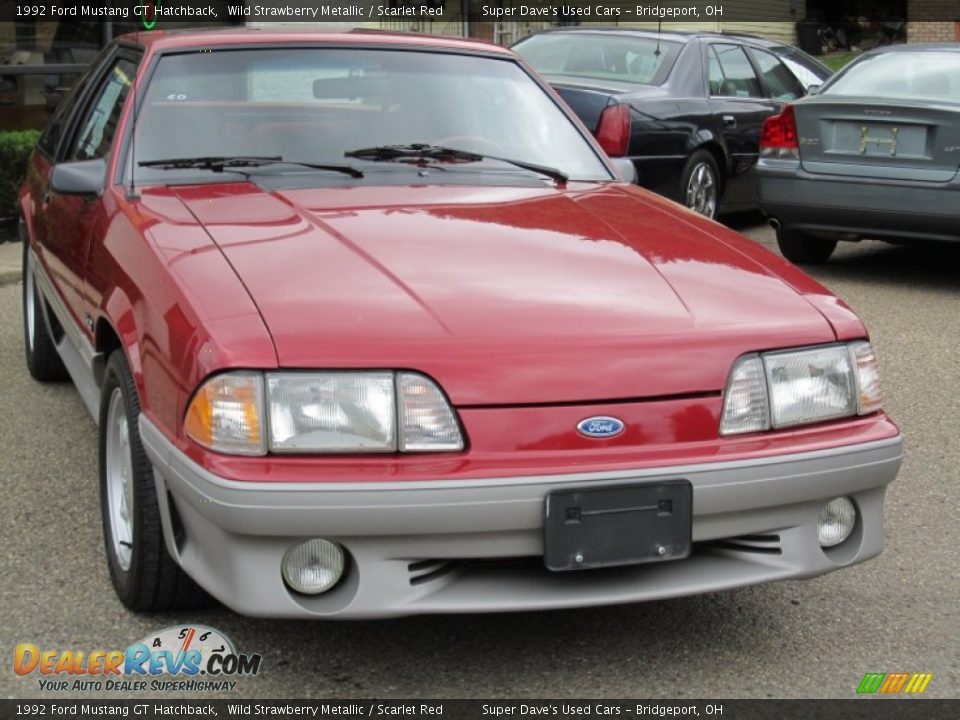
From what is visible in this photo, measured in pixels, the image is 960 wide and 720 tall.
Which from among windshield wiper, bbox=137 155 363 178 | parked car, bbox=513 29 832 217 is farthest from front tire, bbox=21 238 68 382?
parked car, bbox=513 29 832 217

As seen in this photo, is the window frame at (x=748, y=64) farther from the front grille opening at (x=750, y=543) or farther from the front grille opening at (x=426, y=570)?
the front grille opening at (x=426, y=570)

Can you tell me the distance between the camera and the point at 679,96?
10.1m

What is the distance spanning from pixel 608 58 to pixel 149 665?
7.53m

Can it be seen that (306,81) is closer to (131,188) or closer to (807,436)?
(131,188)

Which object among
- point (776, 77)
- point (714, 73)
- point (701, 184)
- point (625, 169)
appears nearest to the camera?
point (625, 169)

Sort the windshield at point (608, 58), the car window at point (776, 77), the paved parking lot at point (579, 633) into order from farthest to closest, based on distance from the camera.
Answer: the car window at point (776, 77)
the windshield at point (608, 58)
the paved parking lot at point (579, 633)

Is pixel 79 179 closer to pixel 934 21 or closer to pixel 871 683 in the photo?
pixel 871 683

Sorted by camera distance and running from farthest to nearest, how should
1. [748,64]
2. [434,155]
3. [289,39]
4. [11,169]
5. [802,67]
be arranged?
1. [802,67]
2. [748,64]
3. [11,169]
4. [289,39]
5. [434,155]

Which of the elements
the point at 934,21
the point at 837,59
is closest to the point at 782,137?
the point at 837,59

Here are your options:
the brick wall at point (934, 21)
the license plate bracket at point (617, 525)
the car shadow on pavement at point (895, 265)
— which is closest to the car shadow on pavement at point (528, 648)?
the license plate bracket at point (617, 525)

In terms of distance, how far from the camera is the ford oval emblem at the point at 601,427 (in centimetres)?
320

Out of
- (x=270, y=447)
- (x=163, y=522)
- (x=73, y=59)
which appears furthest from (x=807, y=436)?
(x=73, y=59)

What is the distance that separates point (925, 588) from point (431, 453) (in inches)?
65.8

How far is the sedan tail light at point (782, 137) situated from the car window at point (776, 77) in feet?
7.00
